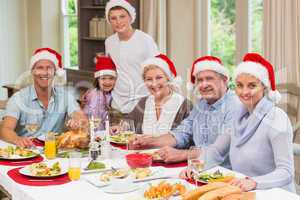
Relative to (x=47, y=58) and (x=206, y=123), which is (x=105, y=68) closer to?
(x=47, y=58)

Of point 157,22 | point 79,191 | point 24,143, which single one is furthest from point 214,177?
point 157,22

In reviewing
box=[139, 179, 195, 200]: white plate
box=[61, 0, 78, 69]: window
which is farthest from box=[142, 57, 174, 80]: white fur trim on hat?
box=[61, 0, 78, 69]: window

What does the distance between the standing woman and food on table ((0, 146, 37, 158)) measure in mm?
1265

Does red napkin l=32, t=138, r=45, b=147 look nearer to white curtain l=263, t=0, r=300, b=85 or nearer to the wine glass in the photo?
the wine glass

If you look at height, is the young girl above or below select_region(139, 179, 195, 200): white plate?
above

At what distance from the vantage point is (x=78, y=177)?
201 cm

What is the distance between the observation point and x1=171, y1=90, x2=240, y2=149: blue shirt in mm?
2516

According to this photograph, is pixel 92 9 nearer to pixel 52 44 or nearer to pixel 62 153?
pixel 52 44

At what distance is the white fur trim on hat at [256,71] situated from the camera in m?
2.24

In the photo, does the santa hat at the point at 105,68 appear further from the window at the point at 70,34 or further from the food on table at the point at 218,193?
the window at the point at 70,34

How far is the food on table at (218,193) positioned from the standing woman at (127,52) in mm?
2036

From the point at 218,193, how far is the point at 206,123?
103 cm

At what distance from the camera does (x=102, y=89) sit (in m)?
3.49

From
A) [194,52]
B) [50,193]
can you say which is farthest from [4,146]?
[194,52]
